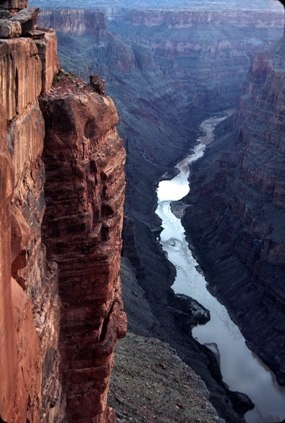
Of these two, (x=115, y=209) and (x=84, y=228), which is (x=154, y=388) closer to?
(x=115, y=209)

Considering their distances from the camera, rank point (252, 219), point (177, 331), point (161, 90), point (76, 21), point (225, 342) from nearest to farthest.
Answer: point (177, 331) < point (225, 342) < point (252, 219) < point (76, 21) < point (161, 90)

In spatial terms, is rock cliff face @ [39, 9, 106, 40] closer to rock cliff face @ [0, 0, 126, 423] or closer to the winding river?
the winding river

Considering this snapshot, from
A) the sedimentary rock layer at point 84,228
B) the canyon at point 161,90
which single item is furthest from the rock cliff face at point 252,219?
the sedimentary rock layer at point 84,228

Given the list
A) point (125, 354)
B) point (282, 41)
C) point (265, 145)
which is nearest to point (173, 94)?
point (282, 41)

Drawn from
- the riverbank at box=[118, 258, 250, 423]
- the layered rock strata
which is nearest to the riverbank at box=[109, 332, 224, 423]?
the riverbank at box=[118, 258, 250, 423]

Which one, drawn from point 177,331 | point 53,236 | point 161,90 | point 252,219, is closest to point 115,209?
point 53,236

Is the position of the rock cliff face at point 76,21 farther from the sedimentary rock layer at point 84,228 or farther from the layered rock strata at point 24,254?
the layered rock strata at point 24,254
